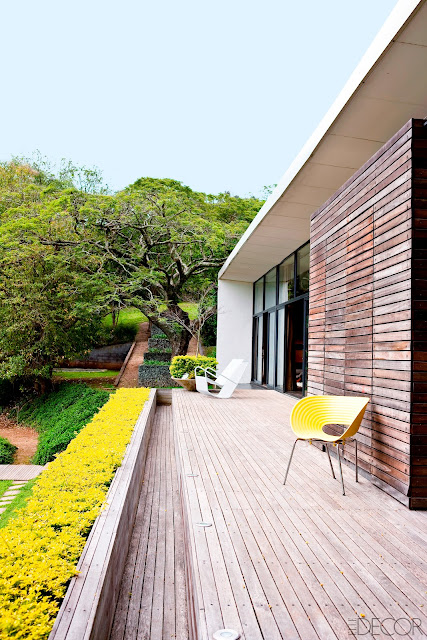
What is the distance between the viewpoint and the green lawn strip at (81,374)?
809 inches

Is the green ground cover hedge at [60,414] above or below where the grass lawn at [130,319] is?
below

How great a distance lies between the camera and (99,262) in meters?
14.8

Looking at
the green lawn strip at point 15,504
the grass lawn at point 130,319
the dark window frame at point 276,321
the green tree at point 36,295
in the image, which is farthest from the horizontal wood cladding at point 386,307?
the grass lawn at point 130,319

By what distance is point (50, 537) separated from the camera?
2609 millimetres

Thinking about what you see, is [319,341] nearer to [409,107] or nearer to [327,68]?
[409,107]

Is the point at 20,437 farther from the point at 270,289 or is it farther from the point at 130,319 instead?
the point at 130,319

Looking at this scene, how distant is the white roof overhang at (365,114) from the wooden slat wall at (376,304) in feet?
1.58

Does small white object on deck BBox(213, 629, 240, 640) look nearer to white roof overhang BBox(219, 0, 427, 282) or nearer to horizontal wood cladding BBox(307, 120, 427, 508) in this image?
horizontal wood cladding BBox(307, 120, 427, 508)

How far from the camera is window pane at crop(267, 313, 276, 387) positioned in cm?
1298

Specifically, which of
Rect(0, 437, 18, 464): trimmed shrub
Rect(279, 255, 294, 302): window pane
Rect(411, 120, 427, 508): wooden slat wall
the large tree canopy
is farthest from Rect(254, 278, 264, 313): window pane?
Rect(411, 120, 427, 508): wooden slat wall

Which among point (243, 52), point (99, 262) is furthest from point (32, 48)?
point (99, 262)

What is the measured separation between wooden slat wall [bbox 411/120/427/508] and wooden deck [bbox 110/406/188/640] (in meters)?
1.61

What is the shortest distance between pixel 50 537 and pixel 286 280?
9598mm

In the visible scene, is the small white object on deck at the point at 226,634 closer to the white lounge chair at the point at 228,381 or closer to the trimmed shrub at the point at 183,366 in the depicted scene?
the white lounge chair at the point at 228,381
